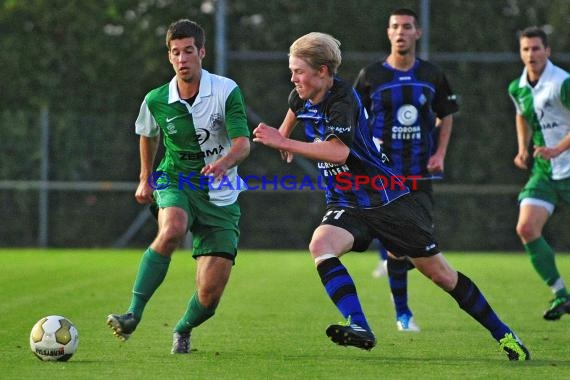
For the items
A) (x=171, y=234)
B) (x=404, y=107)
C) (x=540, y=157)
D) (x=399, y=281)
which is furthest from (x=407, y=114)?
(x=171, y=234)

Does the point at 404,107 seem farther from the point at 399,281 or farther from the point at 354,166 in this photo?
the point at 354,166

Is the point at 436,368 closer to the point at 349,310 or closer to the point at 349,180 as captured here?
the point at 349,310

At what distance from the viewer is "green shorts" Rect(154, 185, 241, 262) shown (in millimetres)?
7027

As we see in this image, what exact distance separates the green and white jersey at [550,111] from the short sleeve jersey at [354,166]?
2974 millimetres

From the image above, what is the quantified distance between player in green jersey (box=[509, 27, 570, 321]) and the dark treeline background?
31.0ft

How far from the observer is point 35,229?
784 inches

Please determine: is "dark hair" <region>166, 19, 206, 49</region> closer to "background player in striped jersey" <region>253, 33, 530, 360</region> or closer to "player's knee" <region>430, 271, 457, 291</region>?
"background player in striped jersey" <region>253, 33, 530, 360</region>

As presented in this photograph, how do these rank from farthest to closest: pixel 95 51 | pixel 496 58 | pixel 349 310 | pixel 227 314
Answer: pixel 95 51 < pixel 496 58 < pixel 227 314 < pixel 349 310

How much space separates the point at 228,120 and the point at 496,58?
1275cm

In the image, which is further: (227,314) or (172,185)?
(227,314)

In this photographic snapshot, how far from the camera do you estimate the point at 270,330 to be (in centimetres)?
817

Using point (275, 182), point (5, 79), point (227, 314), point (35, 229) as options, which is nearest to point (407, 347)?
point (227, 314)

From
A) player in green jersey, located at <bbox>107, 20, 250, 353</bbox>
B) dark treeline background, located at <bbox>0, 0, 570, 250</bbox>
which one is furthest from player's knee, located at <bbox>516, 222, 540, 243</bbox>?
dark treeline background, located at <bbox>0, 0, 570, 250</bbox>

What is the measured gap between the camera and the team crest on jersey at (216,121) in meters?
7.04
